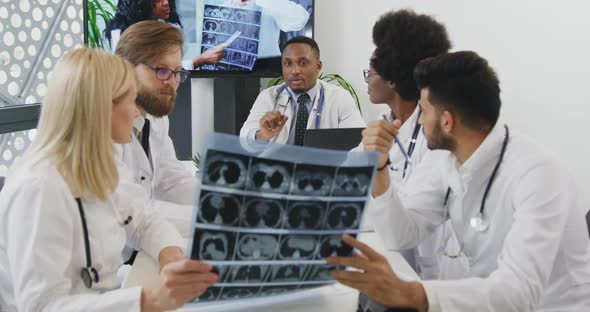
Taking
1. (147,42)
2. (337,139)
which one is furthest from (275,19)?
(147,42)

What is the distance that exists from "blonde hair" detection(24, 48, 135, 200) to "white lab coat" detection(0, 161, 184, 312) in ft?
0.10

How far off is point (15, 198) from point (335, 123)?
2507 millimetres

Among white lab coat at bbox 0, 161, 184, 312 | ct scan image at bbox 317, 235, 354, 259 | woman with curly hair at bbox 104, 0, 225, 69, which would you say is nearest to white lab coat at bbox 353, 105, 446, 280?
ct scan image at bbox 317, 235, 354, 259

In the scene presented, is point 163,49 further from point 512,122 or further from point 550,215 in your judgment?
point 512,122

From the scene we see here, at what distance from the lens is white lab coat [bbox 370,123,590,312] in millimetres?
1102

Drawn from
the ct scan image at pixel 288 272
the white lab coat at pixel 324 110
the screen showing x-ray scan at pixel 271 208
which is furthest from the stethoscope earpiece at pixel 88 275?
the white lab coat at pixel 324 110

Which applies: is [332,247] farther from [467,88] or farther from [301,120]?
[301,120]

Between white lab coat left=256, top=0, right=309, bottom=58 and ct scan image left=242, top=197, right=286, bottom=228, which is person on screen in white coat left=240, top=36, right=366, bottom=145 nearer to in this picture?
white lab coat left=256, top=0, right=309, bottom=58

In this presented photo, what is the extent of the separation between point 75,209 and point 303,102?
243cm

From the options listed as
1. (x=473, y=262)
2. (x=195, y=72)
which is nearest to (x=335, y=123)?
(x=195, y=72)

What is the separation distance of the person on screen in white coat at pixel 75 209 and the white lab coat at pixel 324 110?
217cm

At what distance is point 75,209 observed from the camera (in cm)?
108

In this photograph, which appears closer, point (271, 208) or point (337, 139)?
point (271, 208)

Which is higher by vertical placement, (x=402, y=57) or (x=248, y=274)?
(x=402, y=57)
